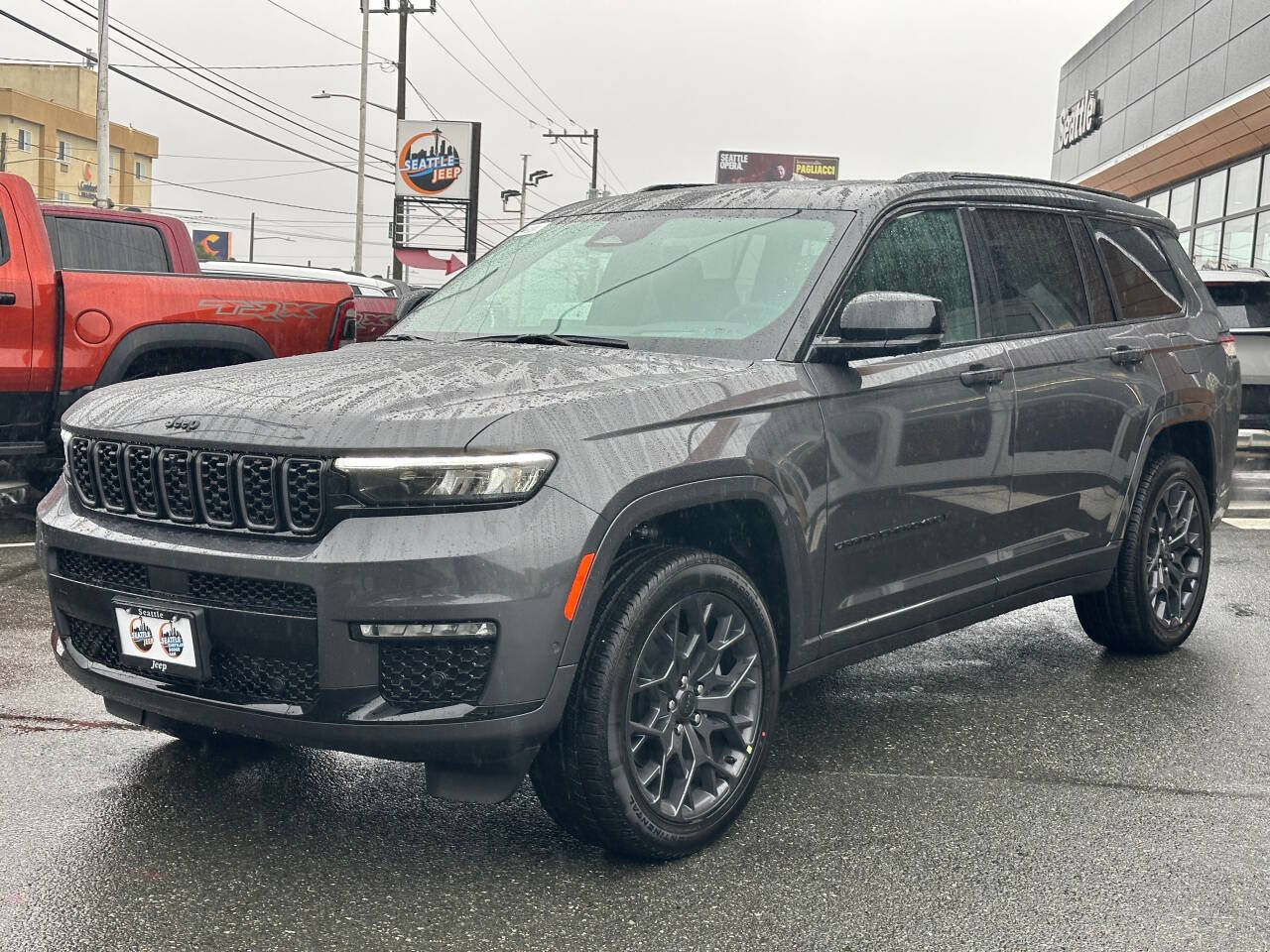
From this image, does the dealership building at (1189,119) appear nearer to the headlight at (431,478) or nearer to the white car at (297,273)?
the white car at (297,273)

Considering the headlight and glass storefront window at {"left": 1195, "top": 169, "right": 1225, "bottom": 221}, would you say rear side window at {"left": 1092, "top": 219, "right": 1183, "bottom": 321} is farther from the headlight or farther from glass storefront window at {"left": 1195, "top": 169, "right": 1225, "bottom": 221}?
glass storefront window at {"left": 1195, "top": 169, "right": 1225, "bottom": 221}

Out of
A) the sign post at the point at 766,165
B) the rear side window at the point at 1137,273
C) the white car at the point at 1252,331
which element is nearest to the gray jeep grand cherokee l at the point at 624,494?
the rear side window at the point at 1137,273

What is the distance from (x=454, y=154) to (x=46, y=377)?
89.2 feet

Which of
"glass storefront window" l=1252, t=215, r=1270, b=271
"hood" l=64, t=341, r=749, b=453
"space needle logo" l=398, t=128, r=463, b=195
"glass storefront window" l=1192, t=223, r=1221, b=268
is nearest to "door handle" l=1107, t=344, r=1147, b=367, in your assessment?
"hood" l=64, t=341, r=749, b=453

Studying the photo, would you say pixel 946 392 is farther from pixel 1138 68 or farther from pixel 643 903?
pixel 1138 68

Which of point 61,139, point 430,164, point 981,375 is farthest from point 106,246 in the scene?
point 61,139

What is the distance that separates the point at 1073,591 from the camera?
5.27 meters

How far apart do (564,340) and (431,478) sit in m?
1.18

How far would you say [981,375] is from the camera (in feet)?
14.9

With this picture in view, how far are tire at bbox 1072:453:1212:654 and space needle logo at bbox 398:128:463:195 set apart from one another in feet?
98.2

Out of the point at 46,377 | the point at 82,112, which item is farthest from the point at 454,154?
the point at 82,112

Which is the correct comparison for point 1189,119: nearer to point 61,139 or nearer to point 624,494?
point 624,494

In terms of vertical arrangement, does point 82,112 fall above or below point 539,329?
above

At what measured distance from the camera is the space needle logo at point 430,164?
3434 cm
